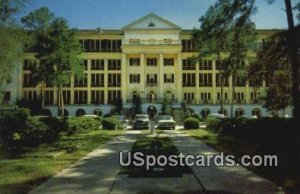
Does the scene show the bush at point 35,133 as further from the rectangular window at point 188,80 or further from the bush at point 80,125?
the rectangular window at point 188,80

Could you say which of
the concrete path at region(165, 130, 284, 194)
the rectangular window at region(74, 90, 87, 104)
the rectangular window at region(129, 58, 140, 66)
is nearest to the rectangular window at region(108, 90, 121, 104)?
the rectangular window at region(74, 90, 87, 104)

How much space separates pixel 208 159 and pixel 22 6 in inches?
1031

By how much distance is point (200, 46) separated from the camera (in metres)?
60.2

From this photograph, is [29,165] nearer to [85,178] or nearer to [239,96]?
[85,178]

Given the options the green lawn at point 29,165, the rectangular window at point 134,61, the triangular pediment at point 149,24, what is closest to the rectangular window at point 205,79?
the triangular pediment at point 149,24

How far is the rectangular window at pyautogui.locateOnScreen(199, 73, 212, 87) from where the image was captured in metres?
90.2

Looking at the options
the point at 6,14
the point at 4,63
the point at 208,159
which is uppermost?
the point at 6,14

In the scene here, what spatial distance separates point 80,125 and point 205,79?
50.4 m

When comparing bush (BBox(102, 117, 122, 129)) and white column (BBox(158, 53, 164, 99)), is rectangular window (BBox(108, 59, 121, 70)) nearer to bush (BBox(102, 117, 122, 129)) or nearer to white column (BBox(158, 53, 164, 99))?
white column (BBox(158, 53, 164, 99))

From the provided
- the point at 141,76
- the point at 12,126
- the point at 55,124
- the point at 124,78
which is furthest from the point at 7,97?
the point at 12,126

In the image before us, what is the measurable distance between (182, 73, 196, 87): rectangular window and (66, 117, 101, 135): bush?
40.2 m

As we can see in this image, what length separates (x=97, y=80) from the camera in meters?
90.2

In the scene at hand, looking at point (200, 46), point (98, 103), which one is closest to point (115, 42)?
point (98, 103)

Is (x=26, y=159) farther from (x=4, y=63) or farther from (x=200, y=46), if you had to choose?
(x=200, y=46)
